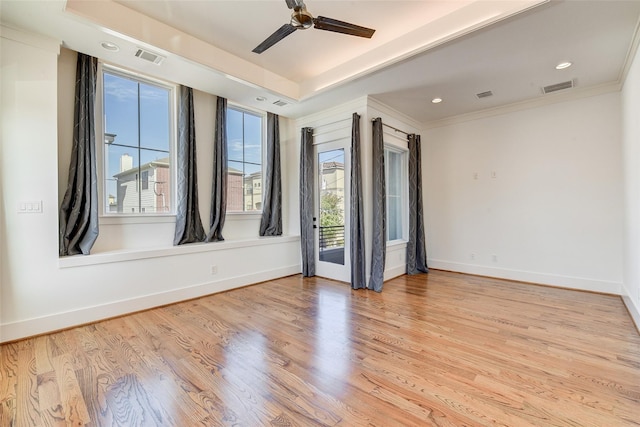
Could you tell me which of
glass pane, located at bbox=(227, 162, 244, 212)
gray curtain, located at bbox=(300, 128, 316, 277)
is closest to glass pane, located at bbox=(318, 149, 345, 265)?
gray curtain, located at bbox=(300, 128, 316, 277)

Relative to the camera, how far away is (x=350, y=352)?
7.79 ft

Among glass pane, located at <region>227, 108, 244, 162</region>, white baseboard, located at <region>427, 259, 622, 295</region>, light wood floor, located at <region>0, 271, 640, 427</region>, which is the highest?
glass pane, located at <region>227, 108, 244, 162</region>

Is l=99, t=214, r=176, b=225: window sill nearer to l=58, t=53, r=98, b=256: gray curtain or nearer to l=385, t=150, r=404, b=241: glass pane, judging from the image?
l=58, t=53, r=98, b=256: gray curtain

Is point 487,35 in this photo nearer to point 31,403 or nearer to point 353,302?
point 353,302

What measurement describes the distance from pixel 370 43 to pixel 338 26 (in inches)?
46.9

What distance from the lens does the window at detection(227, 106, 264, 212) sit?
471 cm

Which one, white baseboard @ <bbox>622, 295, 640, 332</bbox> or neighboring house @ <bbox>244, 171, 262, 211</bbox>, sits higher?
neighboring house @ <bbox>244, 171, 262, 211</bbox>

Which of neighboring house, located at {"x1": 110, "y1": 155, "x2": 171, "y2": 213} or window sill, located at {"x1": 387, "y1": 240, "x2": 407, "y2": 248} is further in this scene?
window sill, located at {"x1": 387, "y1": 240, "x2": 407, "y2": 248}

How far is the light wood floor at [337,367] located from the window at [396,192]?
187 centimetres

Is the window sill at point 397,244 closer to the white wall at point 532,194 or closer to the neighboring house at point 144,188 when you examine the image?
the white wall at point 532,194

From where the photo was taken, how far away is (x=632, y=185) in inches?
121

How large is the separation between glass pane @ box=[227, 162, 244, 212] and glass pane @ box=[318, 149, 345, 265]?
4.53 ft

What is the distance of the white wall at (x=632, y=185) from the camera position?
2807mm

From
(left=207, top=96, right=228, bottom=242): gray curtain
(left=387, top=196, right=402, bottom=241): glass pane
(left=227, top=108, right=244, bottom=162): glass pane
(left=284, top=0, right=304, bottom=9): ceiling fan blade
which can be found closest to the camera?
(left=284, top=0, right=304, bottom=9): ceiling fan blade
